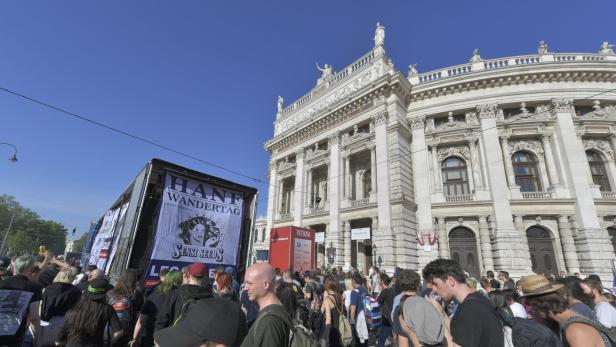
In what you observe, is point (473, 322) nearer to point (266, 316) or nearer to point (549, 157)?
point (266, 316)

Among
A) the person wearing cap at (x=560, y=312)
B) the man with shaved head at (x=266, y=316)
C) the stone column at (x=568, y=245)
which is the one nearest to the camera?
the man with shaved head at (x=266, y=316)

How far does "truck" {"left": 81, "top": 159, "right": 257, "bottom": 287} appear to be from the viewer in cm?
512

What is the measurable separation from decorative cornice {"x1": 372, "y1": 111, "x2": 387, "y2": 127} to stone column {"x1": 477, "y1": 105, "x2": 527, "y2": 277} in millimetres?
6649

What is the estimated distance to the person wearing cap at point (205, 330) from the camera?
1.53 metres

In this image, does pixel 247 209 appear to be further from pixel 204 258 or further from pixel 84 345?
pixel 84 345

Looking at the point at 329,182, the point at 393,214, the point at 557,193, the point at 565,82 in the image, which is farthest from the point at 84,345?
the point at 565,82

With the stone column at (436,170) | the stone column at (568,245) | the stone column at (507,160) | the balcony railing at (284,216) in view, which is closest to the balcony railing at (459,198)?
the stone column at (436,170)

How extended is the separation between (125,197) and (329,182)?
16.9 metres

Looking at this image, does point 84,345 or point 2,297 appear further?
point 2,297

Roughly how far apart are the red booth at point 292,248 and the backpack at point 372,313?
856 cm

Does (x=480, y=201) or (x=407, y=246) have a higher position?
(x=480, y=201)

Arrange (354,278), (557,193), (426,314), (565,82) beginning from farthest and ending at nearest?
1. (565,82)
2. (557,193)
3. (354,278)
4. (426,314)

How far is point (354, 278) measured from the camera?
622 centimetres

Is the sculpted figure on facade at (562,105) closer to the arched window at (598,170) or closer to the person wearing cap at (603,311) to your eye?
the arched window at (598,170)
